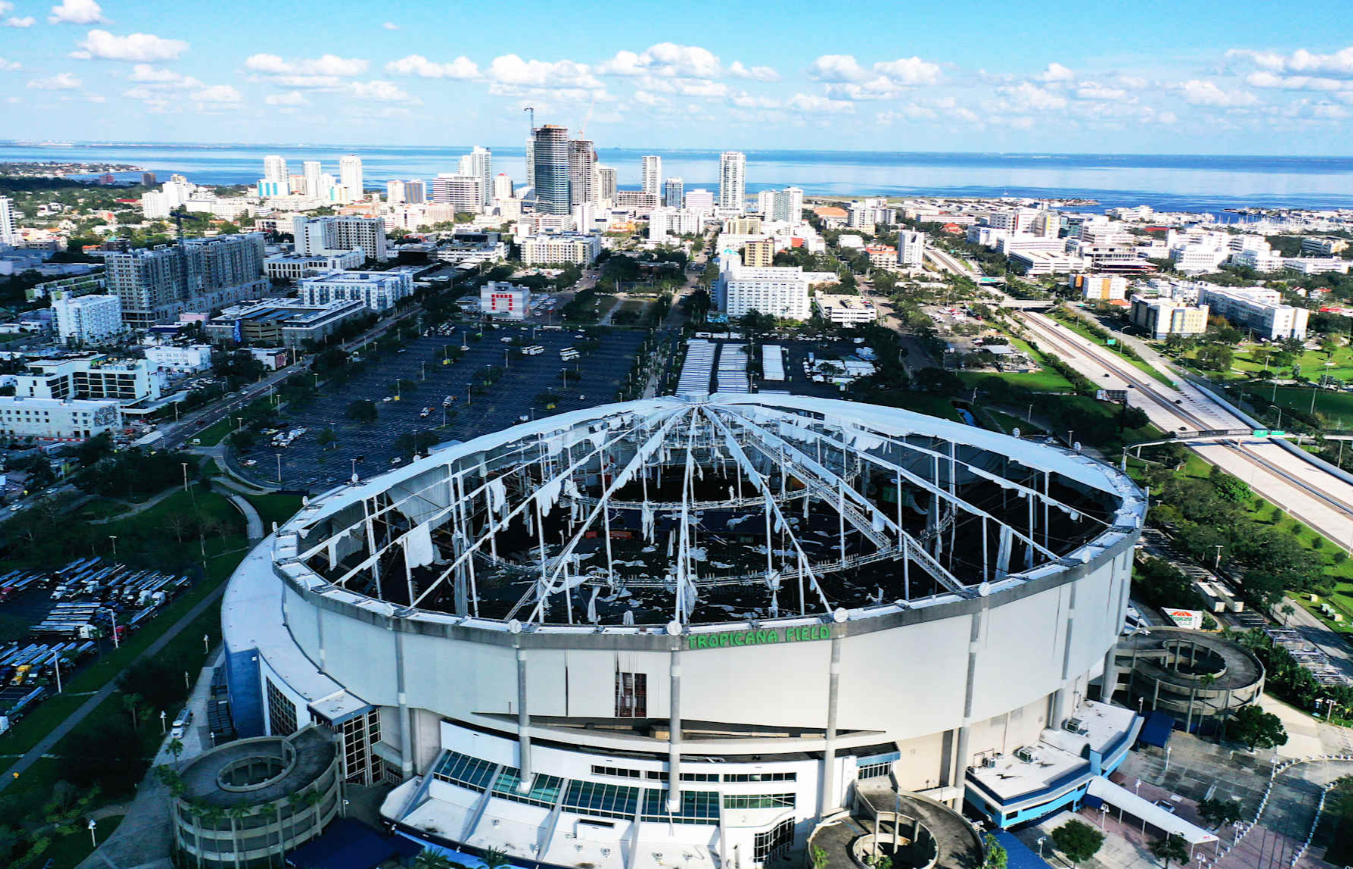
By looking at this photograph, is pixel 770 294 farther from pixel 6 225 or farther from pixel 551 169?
pixel 551 169

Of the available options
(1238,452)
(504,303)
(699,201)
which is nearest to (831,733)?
(1238,452)

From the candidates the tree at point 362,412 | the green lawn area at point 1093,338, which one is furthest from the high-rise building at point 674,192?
the tree at point 362,412

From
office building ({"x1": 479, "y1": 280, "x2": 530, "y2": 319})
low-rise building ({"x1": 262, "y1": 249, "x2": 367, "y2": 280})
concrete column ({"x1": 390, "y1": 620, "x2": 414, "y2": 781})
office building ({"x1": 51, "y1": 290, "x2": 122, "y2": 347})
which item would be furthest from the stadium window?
low-rise building ({"x1": 262, "y1": 249, "x2": 367, "y2": 280})

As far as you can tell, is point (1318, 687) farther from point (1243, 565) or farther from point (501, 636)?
point (501, 636)

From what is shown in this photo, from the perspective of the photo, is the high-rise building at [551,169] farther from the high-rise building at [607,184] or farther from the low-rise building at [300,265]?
the low-rise building at [300,265]

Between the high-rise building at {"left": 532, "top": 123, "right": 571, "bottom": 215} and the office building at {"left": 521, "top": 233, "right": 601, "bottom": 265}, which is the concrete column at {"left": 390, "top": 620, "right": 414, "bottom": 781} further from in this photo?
the high-rise building at {"left": 532, "top": 123, "right": 571, "bottom": 215}


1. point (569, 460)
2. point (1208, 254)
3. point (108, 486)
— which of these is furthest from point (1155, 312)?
point (108, 486)

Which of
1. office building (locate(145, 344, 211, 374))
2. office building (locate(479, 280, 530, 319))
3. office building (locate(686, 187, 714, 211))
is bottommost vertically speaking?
office building (locate(145, 344, 211, 374))

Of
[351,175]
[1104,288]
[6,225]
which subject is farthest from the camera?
[351,175]
